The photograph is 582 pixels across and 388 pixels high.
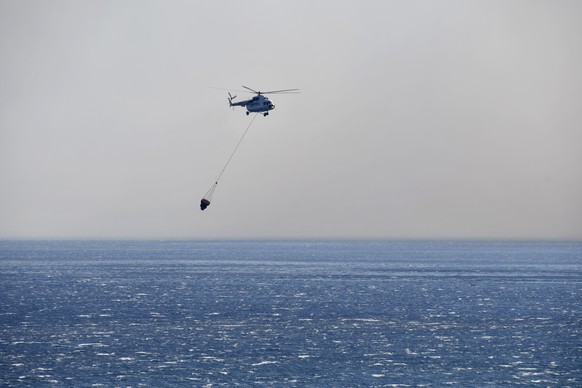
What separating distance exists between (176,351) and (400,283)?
92.0 metres

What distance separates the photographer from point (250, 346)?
77.8 m

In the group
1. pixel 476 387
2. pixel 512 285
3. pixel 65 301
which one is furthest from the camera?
pixel 512 285

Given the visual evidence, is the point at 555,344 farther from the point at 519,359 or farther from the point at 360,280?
the point at 360,280

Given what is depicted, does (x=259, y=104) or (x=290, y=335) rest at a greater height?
(x=259, y=104)

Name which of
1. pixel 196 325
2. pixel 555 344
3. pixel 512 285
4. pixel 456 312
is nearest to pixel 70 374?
pixel 196 325

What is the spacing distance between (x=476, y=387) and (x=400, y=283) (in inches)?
3978

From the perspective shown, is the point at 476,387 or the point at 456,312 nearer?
the point at 476,387

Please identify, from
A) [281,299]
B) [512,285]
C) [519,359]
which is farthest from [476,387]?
[512,285]

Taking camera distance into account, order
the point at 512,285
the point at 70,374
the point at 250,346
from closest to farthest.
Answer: the point at 70,374, the point at 250,346, the point at 512,285

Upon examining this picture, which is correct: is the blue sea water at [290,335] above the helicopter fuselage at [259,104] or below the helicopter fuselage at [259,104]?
below

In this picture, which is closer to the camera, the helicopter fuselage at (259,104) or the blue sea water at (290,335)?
the blue sea water at (290,335)

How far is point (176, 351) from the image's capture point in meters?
74.7

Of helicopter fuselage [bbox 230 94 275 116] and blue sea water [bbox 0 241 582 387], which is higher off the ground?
helicopter fuselage [bbox 230 94 275 116]

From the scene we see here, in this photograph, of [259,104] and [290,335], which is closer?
[290,335]
